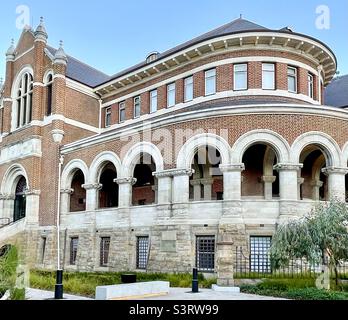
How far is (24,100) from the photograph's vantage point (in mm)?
29844

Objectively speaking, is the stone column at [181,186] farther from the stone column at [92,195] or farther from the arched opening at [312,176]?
the arched opening at [312,176]

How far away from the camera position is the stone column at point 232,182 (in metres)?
17.6

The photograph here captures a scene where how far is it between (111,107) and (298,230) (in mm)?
19573

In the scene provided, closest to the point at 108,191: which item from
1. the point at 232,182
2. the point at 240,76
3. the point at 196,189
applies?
the point at 196,189

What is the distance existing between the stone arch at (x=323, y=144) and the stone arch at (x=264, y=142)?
1.35 feet

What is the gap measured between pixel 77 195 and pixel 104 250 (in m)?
5.85

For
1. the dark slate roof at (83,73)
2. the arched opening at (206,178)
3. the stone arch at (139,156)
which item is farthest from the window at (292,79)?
the dark slate roof at (83,73)

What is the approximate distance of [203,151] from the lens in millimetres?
20172

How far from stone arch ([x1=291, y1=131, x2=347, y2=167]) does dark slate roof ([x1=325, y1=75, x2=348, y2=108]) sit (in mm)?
8627

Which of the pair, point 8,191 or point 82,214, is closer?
point 82,214

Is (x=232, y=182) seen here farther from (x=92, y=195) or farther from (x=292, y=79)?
(x=92, y=195)

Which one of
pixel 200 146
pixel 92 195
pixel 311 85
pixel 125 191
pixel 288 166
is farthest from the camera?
pixel 311 85
